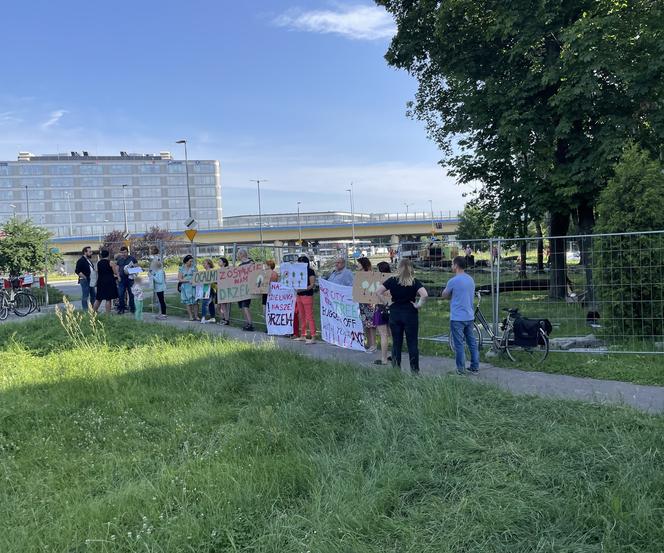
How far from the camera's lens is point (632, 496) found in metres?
3.34

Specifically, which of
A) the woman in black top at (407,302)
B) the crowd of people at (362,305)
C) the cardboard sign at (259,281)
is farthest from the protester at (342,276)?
the woman in black top at (407,302)

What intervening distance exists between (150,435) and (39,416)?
1.64 meters

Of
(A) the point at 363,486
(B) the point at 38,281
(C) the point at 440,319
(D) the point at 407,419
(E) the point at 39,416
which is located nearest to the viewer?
(A) the point at 363,486

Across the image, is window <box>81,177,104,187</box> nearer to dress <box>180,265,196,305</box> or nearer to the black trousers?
dress <box>180,265,196,305</box>

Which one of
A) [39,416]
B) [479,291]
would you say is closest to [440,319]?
A: [479,291]

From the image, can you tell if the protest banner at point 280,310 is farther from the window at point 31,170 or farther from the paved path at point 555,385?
the window at point 31,170

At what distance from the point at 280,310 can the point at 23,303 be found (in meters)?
12.1

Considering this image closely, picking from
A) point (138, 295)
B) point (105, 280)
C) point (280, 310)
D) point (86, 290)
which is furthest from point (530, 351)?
point (86, 290)

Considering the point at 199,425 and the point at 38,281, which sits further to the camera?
the point at 38,281

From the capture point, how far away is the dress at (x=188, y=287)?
1450 centimetres

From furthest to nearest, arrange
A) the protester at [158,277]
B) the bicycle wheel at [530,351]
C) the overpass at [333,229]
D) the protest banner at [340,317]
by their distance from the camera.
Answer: the overpass at [333,229]
the protester at [158,277]
the protest banner at [340,317]
the bicycle wheel at [530,351]

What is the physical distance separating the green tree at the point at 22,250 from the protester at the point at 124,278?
35.8 feet

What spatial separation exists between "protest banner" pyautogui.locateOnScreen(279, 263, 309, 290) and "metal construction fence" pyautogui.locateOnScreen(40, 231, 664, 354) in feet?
4.00

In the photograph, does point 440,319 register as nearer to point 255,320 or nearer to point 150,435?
point 255,320
